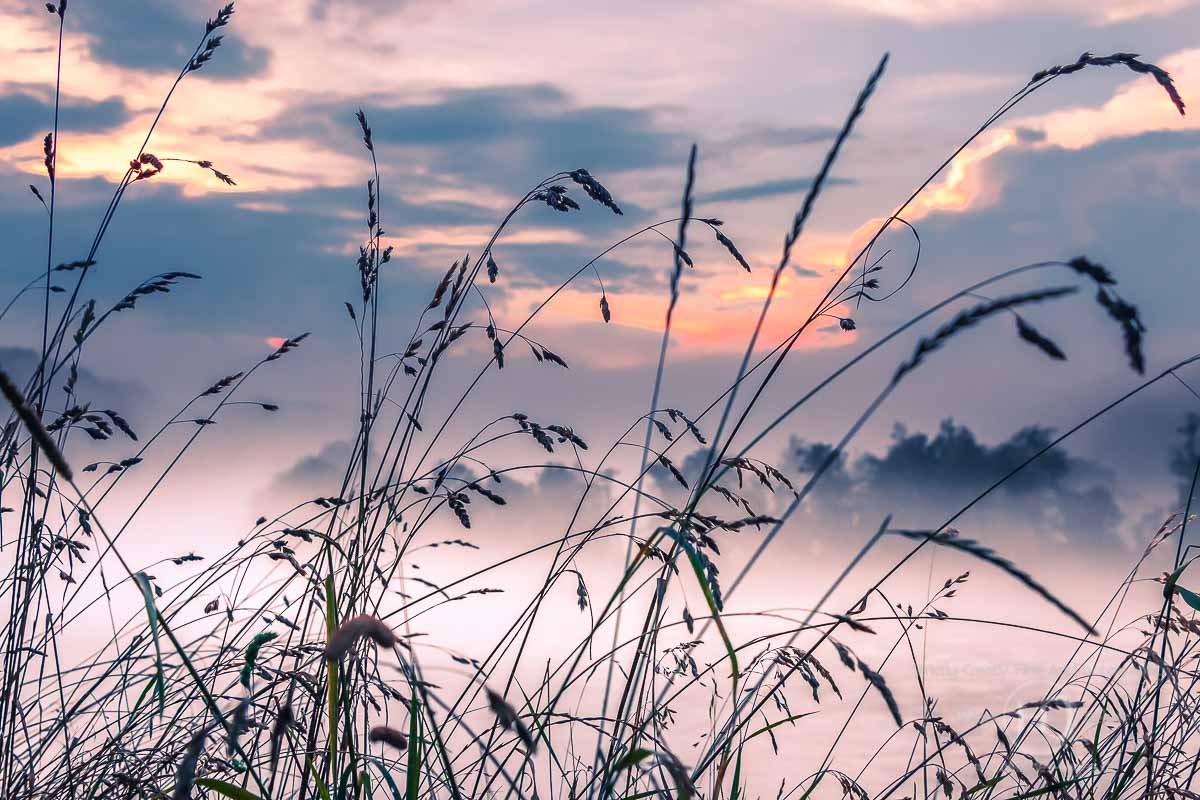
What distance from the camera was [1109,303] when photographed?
139 centimetres

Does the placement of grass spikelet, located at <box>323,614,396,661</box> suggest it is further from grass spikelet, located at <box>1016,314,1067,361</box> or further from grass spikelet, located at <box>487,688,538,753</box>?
grass spikelet, located at <box>1016,314,1067,361</box>

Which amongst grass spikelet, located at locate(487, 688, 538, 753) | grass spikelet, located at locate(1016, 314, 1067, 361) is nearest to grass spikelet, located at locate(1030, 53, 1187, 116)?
grass spikelet, located at locate(1016, 314, 1067, 361)

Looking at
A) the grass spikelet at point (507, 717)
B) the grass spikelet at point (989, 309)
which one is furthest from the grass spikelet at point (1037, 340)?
the grass spikelet at point (507, 717)

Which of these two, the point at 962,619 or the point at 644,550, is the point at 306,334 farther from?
the point at 962,619

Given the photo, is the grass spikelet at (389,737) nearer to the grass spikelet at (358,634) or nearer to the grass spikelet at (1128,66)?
the grass spikelet at (358,634)

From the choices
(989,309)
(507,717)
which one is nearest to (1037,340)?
(989,309)

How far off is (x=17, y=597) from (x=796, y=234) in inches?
78.2

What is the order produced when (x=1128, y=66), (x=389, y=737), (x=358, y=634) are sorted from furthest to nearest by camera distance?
(x=1128, y=66), (x=389, y=737), (x=358, y=634)

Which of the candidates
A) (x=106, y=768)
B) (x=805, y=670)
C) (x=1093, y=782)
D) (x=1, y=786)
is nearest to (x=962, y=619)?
(x=805, y=670)

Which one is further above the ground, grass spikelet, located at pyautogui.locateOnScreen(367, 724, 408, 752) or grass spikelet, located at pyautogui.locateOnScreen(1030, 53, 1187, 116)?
grass spikelet, located at pyautogui.locateOnScreen(1030, 53, 1187, 116)

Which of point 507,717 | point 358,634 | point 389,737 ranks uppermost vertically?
point 358,634

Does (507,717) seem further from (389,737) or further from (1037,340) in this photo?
(1037,340)

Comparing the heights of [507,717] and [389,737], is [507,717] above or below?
above

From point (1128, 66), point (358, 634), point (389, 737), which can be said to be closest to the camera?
point (358, 634)
